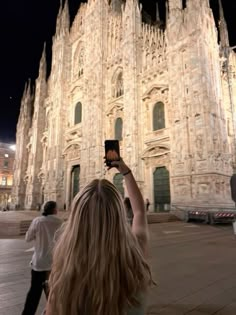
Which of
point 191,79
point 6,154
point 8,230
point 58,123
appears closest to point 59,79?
point 58,123

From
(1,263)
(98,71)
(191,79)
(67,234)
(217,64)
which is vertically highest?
(98,71)

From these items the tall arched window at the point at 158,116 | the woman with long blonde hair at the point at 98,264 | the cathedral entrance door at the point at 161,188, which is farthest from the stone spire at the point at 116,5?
the woman with long blonde hair at the point at 98,264

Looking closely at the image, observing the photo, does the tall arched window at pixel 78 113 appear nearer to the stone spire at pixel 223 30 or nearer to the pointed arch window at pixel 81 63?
the pointed arch window at pixel 81 63

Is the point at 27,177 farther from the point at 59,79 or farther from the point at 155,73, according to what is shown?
the point at 155,73

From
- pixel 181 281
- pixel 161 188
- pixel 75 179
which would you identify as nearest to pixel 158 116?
pixel 161 188

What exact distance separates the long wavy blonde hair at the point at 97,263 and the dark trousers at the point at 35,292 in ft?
5.93

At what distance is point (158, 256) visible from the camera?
5.82m

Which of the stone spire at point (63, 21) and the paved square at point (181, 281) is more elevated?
the stone spire at point (63, 21)

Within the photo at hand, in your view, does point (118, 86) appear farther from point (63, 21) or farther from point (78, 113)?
point (63, 21)

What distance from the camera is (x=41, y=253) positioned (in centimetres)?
282

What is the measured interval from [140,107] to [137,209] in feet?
Result: 62.2

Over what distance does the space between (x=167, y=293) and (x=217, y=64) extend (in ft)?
60.4

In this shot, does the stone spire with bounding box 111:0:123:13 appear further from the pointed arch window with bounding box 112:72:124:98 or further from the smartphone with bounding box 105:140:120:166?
the smartphone with bounding box 105:140:120:166

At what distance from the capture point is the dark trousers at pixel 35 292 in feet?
8.52
